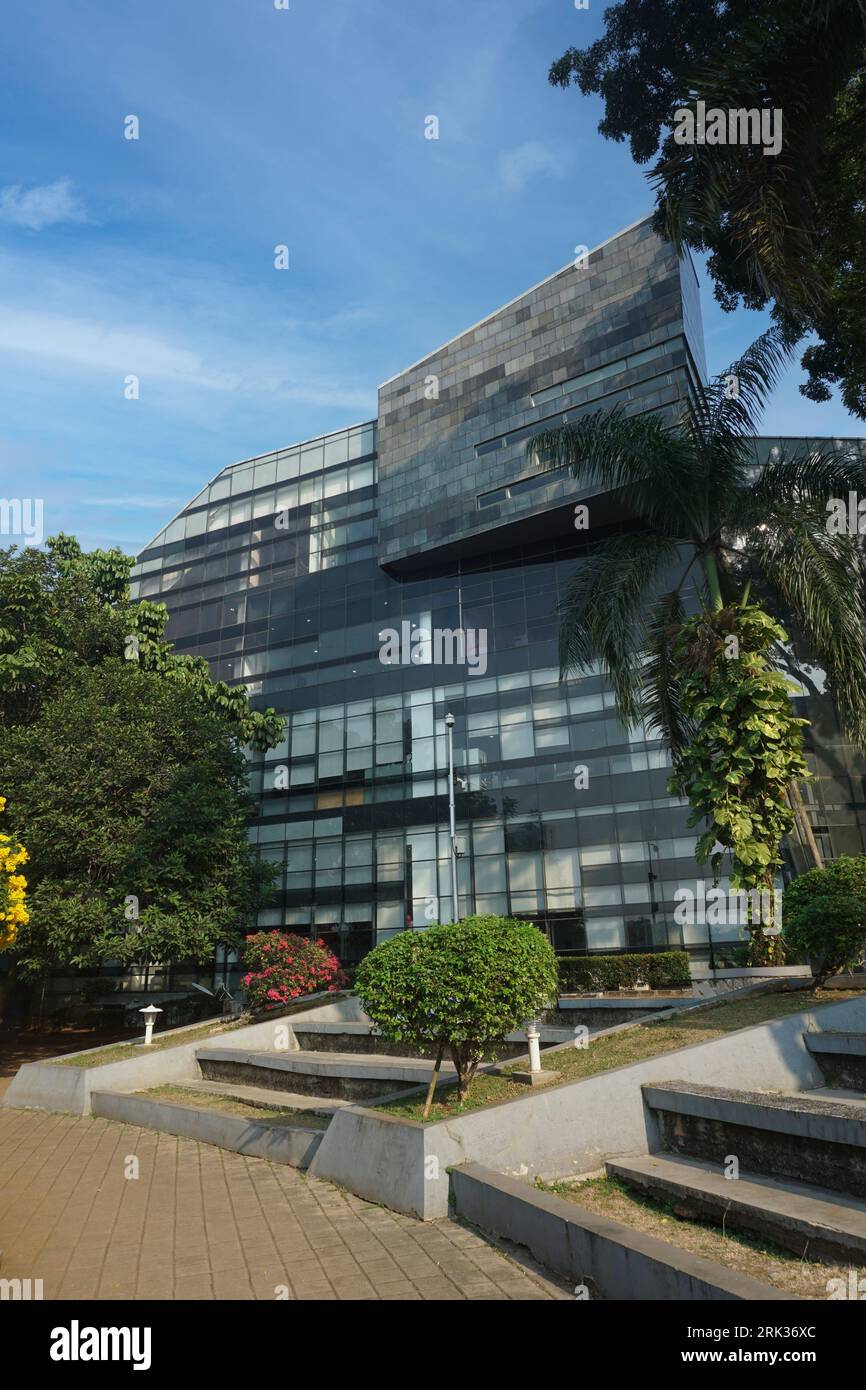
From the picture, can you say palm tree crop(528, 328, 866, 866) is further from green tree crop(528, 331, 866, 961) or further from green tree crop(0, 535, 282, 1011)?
green tree crop(0, 535, 282, 1011)

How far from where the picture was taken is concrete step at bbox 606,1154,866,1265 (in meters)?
4.59

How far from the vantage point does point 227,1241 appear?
6.29 m

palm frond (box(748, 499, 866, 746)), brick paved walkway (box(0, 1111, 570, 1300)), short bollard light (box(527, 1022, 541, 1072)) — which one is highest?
palm frond (box(748, 499, 866, 746))

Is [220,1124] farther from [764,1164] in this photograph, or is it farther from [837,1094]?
[837,1094]

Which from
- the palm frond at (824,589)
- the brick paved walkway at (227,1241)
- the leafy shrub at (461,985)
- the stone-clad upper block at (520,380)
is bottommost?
the brick paved walkway at (227,1241)

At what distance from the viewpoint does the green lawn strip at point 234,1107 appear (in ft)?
32.7

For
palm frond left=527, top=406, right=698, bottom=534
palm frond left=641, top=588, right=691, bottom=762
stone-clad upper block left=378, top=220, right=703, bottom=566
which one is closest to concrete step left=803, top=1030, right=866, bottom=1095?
palm frond left=641, top=588, right=691, bottom=762

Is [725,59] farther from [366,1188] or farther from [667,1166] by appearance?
[366,1188]

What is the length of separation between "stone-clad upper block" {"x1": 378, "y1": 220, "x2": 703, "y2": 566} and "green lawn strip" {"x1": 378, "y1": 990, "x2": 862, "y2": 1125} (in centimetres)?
2418

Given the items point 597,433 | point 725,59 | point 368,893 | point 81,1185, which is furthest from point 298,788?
point 725,59

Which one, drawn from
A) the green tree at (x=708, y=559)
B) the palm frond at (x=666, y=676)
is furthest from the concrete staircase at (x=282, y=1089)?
the green tree at (x=708, y=559)

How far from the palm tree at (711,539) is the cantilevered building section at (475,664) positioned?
14.0 metres

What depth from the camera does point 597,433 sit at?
575 inches

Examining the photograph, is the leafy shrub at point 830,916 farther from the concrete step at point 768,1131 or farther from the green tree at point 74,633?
the green tree at point 74,633
